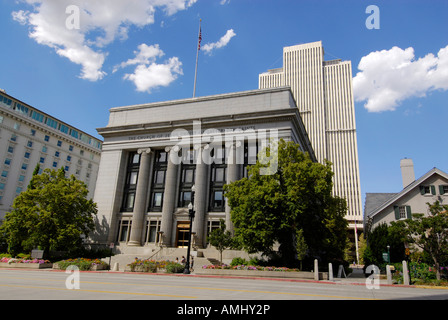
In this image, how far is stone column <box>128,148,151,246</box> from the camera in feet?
138

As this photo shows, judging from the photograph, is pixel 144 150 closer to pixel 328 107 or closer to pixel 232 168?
pixel 232 168

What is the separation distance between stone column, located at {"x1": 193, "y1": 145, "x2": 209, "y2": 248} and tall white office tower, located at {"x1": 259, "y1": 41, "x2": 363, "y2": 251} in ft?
306

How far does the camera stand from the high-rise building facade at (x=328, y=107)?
126 m

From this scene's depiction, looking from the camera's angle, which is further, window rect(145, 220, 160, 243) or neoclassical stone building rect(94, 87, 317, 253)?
window rect(145, 220, 160, 243)

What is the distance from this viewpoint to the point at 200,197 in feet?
132

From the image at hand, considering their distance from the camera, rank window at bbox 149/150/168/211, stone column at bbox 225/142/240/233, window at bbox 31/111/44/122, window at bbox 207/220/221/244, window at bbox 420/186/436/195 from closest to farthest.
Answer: window at bbox 420/186/436/195 → stone column at bbox 225/142/240/233 → window at bbox 207/220/221/244 → window at bbox 149/150/168/211 → window at bbox 31/111/44/122

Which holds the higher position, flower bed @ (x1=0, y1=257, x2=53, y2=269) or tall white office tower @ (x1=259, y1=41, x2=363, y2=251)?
tall white office tower @ (x1=259, y1=41, x2=363, y2=251)

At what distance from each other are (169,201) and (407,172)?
34.1 meters

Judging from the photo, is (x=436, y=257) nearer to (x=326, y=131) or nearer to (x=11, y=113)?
(x=11, y=113)

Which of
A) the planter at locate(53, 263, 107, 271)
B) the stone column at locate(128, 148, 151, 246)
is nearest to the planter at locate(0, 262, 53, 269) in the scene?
the planter at locate(53, 263, 107, 271)

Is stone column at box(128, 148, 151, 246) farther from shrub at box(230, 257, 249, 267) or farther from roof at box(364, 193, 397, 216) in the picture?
roof at box(364, 193, 397, 216)

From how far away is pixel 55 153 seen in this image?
7875 cm

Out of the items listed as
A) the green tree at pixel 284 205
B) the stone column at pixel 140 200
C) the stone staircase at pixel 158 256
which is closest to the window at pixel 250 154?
the green tree at pixel 284 205

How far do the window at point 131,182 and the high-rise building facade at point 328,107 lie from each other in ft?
314
